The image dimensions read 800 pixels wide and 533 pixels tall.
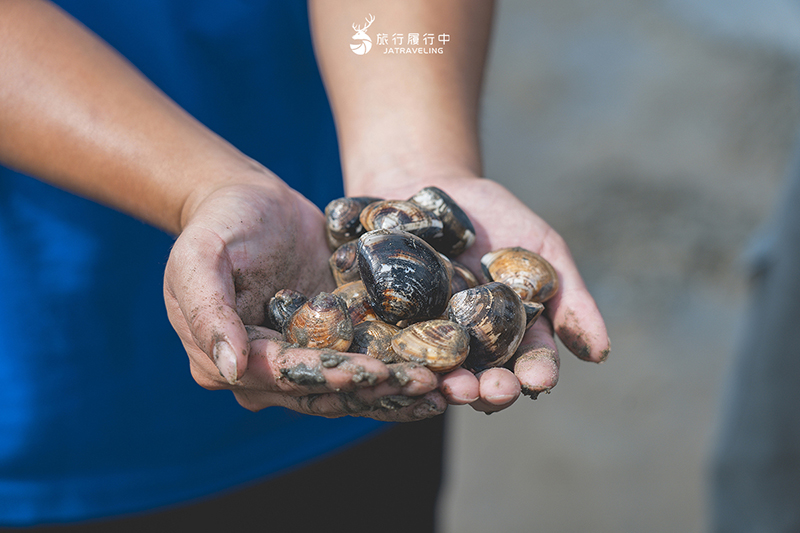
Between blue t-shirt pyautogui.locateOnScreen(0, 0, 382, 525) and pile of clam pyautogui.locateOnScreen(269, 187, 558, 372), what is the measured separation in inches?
24.4

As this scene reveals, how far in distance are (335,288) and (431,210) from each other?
0.45m

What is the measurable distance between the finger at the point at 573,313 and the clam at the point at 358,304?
614 millimetres

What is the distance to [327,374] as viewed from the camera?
1419 mm

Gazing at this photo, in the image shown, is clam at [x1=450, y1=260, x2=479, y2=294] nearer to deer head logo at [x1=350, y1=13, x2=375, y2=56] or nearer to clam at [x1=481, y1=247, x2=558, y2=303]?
clam at [x1=481, y1=247, x2=558, y2=303]

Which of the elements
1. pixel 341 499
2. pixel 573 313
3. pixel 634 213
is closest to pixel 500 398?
pixel 573 313

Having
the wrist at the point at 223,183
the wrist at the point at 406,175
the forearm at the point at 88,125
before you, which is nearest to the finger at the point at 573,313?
the wrist at the point at 406,175

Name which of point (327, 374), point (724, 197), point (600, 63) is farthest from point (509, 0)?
point (327, 374)

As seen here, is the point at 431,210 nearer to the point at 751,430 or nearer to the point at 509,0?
the point at 751,430

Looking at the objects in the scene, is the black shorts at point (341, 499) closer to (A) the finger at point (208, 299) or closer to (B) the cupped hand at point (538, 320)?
(B) the cupped hand at point (538, 320)

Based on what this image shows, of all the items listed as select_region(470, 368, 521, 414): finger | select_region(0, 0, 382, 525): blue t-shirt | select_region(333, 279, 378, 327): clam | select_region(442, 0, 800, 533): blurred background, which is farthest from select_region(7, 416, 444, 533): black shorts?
select_region(470, 368, 521, 414): finger

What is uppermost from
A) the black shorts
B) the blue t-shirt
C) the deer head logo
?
the deer head logo

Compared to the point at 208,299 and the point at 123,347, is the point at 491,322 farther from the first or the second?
the point at 123,347

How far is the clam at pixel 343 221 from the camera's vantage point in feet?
7.00

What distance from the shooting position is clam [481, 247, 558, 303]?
199 centimetres
